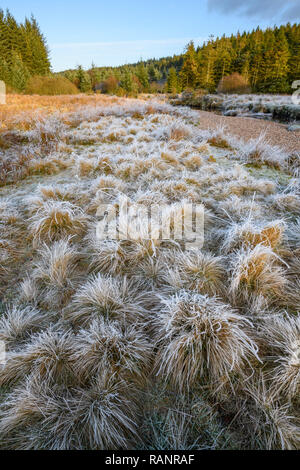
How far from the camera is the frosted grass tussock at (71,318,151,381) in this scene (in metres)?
1.20

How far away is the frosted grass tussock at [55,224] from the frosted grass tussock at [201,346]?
5.32 feet

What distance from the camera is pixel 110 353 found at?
49.1 inches

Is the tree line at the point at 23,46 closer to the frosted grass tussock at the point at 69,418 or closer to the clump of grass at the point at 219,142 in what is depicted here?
the clump of grass at the point at 219,142

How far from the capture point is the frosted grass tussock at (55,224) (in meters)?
2.37

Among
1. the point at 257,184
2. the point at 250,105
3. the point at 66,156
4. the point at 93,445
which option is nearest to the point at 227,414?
the point at 93,445

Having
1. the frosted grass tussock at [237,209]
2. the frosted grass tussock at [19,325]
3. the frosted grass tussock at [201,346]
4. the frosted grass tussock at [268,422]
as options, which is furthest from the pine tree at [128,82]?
the frosted grass tussock at [268,422]

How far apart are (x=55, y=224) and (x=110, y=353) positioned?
67.1 inches

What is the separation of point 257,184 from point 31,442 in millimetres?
3669

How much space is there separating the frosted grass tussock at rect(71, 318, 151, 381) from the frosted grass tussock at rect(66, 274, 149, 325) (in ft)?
0.44

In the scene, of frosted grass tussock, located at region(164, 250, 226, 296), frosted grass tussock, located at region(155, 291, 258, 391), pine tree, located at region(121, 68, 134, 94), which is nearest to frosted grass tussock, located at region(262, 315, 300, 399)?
frosted grass tussock, located at region(155, 291, 258, 391)

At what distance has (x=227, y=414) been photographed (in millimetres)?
1061

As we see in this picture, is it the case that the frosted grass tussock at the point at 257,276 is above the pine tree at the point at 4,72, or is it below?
below

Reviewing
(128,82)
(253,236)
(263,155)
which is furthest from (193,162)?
(128,82)
